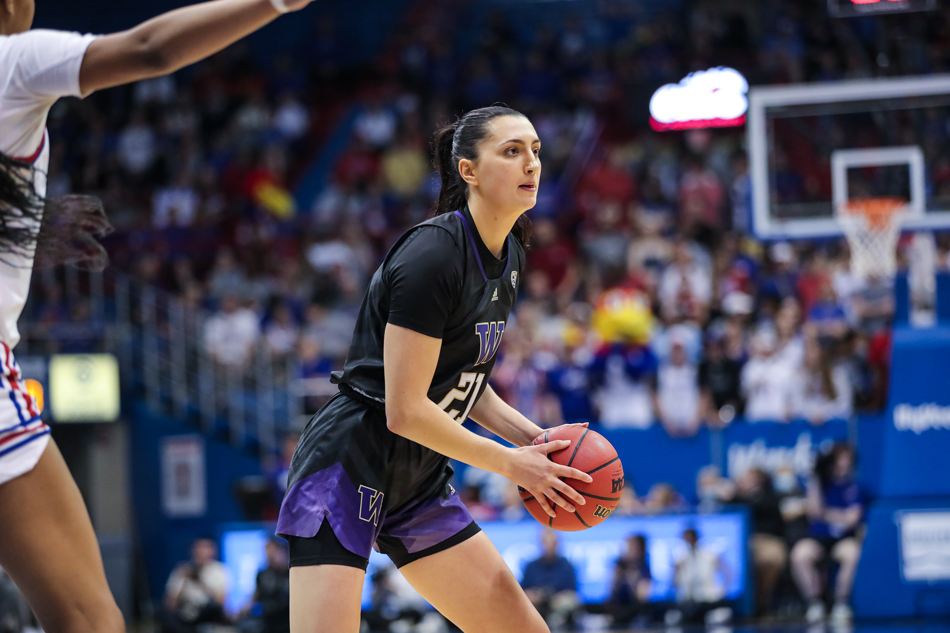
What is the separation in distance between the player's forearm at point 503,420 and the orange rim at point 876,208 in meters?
7.46

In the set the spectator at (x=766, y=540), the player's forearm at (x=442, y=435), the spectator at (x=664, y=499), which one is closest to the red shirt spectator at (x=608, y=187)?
the spectator at (x=664, y=499)

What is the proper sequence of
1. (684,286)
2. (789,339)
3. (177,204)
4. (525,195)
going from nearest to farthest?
(525,195) → (789,339) → (684,286) → (177,204)

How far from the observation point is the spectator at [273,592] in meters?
9.80

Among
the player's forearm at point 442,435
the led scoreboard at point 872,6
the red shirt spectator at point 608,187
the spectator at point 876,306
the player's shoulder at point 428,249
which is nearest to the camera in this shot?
the player's forearm at point 442,435

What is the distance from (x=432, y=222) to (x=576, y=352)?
314 inches

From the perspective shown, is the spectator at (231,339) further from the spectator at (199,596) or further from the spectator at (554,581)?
the spectator at (554,581)

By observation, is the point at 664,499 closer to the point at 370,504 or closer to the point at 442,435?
the point at 370,504

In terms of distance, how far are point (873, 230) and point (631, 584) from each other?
4134 millimetres

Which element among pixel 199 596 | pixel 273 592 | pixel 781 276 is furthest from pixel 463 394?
pixel 781 276

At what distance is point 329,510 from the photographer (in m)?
3.47

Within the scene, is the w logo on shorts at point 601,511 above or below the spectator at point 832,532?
above

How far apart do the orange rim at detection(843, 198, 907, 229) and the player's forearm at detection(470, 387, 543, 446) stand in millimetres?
7456

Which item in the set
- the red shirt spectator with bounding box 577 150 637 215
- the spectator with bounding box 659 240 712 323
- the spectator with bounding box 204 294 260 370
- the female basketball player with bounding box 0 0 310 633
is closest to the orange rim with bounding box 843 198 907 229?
→ the spectator with bounding box 659 240 712 323

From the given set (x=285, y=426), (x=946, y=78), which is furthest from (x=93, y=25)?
(x=946, y=78)
